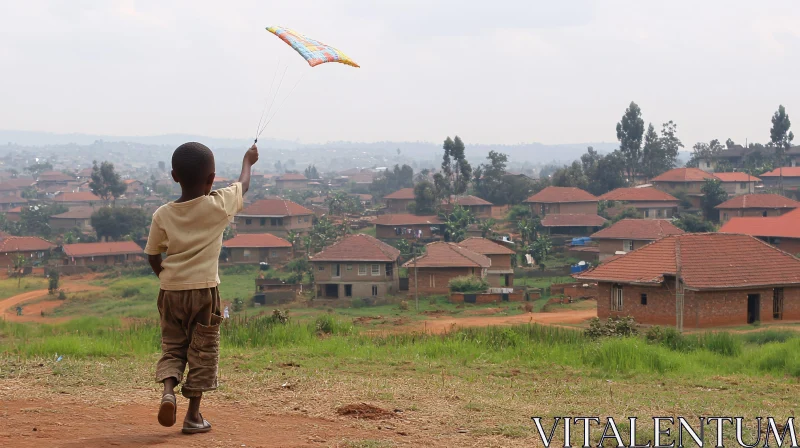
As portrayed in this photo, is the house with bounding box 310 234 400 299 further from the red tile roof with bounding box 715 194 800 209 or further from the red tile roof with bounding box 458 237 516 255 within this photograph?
the red tile roof with bounding box 715 194 800 209

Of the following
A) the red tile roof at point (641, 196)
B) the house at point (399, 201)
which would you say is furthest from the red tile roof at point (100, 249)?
the red tile roof at point (641, 196)

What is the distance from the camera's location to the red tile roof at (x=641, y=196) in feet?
221

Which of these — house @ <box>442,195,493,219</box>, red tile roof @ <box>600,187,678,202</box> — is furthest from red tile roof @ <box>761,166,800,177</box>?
house @ <box>442,195,493,219</box>

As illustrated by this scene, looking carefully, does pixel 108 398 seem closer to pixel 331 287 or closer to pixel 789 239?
pixel 331 287

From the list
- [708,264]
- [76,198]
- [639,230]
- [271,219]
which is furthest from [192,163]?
[76,198]

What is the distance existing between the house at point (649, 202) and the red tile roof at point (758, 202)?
5.55 m

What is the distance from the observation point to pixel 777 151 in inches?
3445

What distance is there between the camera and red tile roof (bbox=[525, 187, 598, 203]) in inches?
2618

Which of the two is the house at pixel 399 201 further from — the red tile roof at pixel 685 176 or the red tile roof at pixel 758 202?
the red tile roof at pixel 758 202

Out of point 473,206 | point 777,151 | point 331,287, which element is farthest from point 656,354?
point 777,151

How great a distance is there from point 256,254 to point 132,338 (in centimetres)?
4570

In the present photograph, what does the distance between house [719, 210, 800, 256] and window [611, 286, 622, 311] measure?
19.3 metres

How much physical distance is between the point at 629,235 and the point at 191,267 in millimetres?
46751

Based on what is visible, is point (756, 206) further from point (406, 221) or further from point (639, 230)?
point (406, 221)
